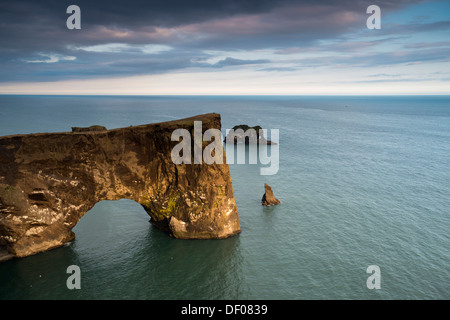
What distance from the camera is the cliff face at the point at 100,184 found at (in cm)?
3478

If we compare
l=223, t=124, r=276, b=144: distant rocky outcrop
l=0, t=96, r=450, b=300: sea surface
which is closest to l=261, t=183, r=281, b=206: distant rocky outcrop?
l=0, t=96, r=450, b=300: sea surface

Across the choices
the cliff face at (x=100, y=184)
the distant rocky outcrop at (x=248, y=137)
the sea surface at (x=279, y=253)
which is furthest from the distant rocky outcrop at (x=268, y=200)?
the distant rocky outcrop at (x=248, y=137)

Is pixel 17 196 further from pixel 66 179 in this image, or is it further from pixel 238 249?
pixel 238 249

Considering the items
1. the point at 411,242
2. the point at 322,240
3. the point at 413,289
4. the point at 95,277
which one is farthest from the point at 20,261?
the point at 411,242

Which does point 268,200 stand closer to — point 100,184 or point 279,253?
point 279,253

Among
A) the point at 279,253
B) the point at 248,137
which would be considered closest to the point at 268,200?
the point at 279,253

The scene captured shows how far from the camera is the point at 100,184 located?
125 ft

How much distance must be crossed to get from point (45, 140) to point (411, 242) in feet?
175

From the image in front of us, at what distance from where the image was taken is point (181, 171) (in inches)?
1566

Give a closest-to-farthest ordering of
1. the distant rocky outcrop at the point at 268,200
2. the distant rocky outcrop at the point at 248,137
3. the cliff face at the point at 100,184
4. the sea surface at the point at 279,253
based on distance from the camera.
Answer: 1. the sea surface at the point at 279,253
2. the cliff face at the point at 100,184
3. the distant rocky outcrop at the point at 268,200
4. the distant rocky outcrop at the point at 248,137

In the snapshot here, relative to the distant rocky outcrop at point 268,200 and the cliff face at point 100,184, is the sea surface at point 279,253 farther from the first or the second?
the cliff face at point 100,184

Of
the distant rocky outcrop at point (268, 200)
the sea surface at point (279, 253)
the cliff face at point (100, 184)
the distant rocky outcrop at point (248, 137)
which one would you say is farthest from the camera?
the distant rocky outcrop at point (248, 137)

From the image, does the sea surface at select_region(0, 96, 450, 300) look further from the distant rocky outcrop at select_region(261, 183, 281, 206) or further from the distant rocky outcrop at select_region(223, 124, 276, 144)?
the distant rocky outcrop at select_region(223, 124, 276, 144)

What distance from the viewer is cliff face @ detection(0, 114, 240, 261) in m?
34.8
